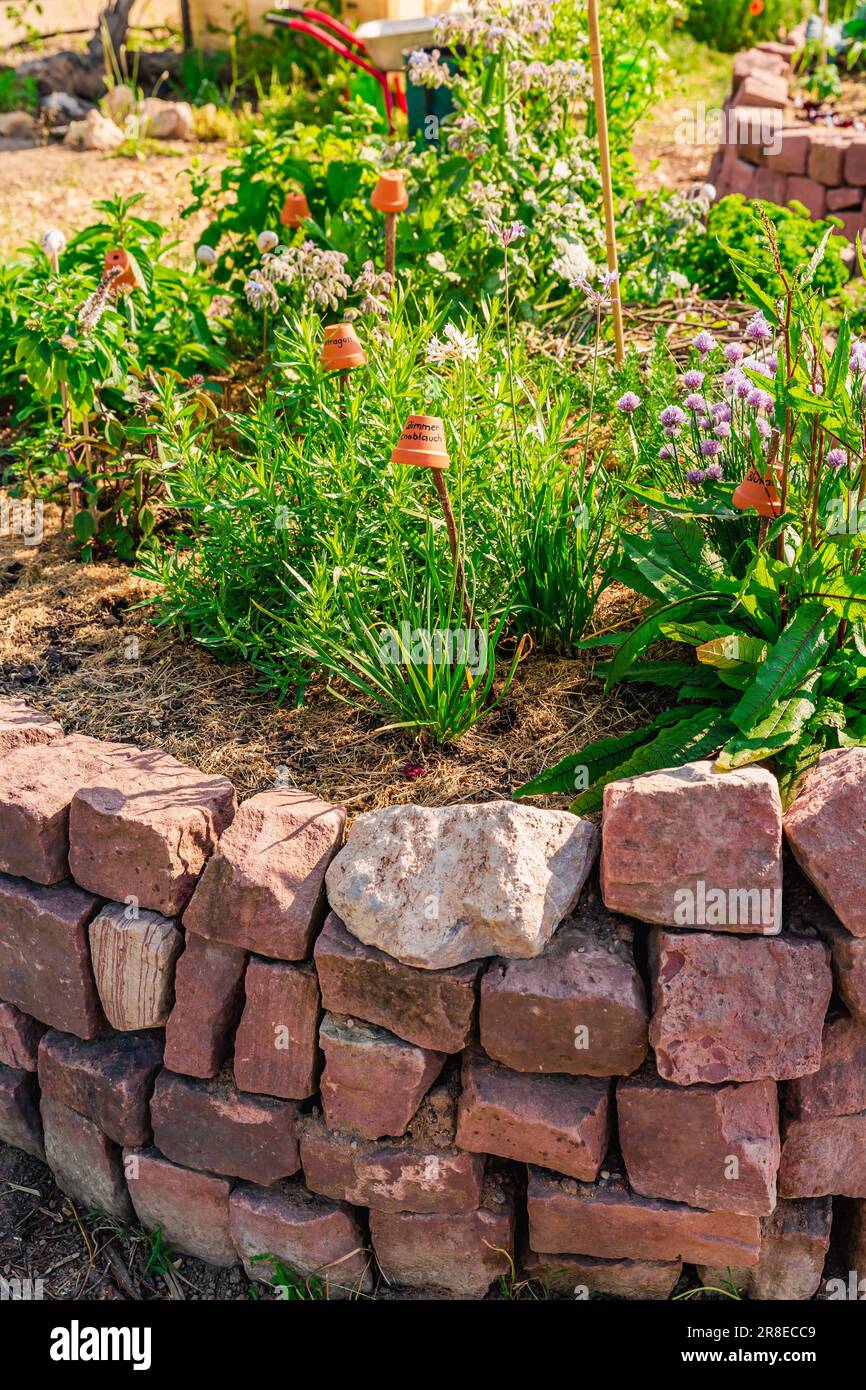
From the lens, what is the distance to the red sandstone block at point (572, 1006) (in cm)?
232

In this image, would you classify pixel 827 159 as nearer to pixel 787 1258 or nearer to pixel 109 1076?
pixel 787 1258

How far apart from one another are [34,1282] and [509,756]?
145 cm

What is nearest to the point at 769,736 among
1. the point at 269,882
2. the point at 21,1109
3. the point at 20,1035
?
the point at 269,882

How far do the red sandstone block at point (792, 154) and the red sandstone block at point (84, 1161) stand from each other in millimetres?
5124

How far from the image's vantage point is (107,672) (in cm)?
320

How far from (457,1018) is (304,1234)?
2.06 ft

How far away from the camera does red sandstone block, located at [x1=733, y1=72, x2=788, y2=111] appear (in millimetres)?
6434

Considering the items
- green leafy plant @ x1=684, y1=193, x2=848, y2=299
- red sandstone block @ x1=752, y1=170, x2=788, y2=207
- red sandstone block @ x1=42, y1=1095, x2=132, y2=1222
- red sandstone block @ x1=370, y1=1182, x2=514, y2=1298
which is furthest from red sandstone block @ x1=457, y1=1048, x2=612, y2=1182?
red sandstone block @ x1=752, y1=170, x2=788, y2=207

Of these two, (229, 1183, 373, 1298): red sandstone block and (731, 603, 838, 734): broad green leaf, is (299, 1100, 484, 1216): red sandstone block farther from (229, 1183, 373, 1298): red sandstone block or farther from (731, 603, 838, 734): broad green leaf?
(731, 603, 838, 734): broad green leaf

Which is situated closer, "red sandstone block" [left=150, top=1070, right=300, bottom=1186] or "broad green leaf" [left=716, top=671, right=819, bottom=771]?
"broad green leaf" [left=716, top=671, right=819, bottom=771]

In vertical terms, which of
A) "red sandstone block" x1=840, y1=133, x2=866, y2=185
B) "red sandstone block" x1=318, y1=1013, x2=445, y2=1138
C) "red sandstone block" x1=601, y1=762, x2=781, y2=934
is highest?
"red sandstone block" x1=840, y1=133, x2=866, y2=185

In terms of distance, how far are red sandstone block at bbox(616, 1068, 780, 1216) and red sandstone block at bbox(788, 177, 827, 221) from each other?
15.6 ft

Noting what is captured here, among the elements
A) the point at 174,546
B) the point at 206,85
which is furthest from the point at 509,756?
the point at 206,85
